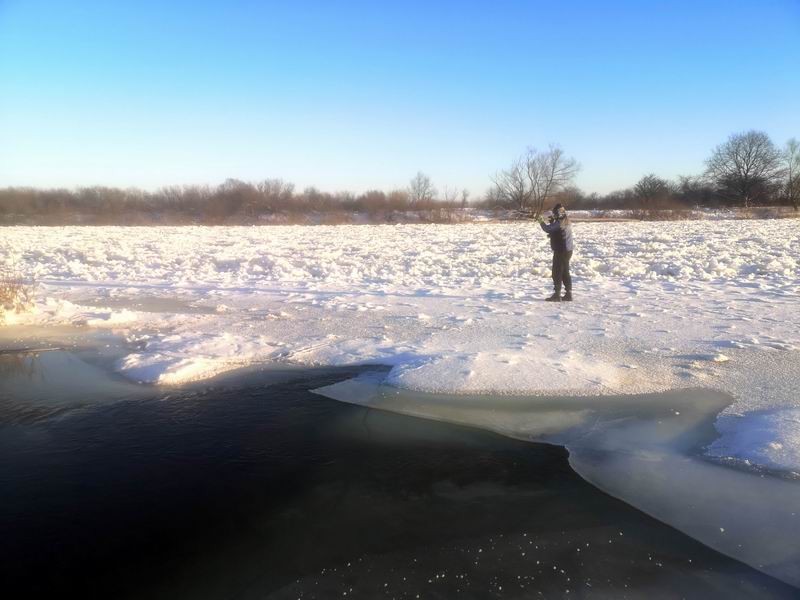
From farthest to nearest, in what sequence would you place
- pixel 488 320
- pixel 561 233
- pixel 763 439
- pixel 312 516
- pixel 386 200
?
1. pixel 386 200
2. pixel 561 233
3. pixel 488 320
4. pixel 763 439
5. pixel 312 516

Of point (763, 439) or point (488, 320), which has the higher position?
point (488, 320)

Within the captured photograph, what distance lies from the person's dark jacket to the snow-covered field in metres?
0.90

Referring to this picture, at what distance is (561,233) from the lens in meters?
8.02

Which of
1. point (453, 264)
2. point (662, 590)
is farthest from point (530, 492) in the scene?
point (453, 264)

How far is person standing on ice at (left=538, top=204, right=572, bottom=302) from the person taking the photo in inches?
314

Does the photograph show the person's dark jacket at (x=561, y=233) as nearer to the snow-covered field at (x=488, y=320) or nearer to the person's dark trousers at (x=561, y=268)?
the person's dark trousers at (x=561, y=268)

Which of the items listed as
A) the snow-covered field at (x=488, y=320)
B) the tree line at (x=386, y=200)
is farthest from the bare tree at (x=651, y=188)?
the snow-covered field at (x=488, y=320)

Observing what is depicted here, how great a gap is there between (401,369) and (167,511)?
256 cm

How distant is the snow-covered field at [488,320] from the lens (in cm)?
462

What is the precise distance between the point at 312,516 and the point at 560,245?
627 cm

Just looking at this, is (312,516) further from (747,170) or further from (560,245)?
(747,170)

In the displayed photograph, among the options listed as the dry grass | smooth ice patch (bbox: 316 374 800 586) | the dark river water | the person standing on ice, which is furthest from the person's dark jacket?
the dry grass

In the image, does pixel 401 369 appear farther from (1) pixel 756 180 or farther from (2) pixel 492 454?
(1) pixel 756 180

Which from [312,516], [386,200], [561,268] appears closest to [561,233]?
[561,268]
